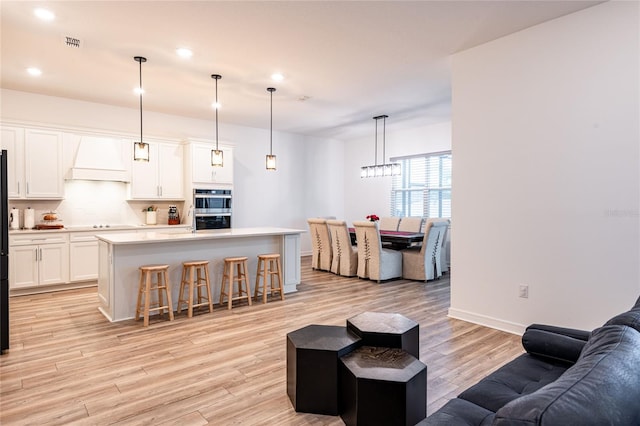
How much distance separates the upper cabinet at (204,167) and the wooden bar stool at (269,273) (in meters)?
2.37

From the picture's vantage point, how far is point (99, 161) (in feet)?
19.1

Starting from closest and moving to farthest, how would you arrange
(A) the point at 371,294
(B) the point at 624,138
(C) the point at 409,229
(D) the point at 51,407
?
(D) the point at 51,407 → (B) the point at 624,138 → (A) the point at 371,294 → (C) the point at 409,229

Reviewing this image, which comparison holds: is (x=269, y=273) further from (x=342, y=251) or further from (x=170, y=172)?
(x=170, y=172)

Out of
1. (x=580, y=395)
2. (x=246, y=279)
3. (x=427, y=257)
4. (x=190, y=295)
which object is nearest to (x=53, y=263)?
(x=190, y=295)

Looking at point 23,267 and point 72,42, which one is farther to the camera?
point 23,267

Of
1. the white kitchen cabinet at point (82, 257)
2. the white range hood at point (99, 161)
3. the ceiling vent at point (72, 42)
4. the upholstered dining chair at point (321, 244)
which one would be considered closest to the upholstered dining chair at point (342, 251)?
the upholstered dining chair at point (321, 244)

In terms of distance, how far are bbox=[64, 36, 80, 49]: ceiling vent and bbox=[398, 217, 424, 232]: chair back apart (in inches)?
226

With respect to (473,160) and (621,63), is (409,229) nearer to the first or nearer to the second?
(473,160)

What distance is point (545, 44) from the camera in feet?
11.1

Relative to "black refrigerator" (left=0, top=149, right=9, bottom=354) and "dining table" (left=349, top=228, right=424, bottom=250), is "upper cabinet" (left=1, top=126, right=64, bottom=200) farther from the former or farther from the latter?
"dining table" (left=349, top=228, right=424, bottom=250)

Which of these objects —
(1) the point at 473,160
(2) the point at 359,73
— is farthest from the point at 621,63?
(2) the point at 359,73

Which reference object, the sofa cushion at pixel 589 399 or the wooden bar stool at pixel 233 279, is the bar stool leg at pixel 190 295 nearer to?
the wooden bar stool at pixel 233 279

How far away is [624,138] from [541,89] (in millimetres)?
799

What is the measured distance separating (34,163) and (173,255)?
2.79 metres
